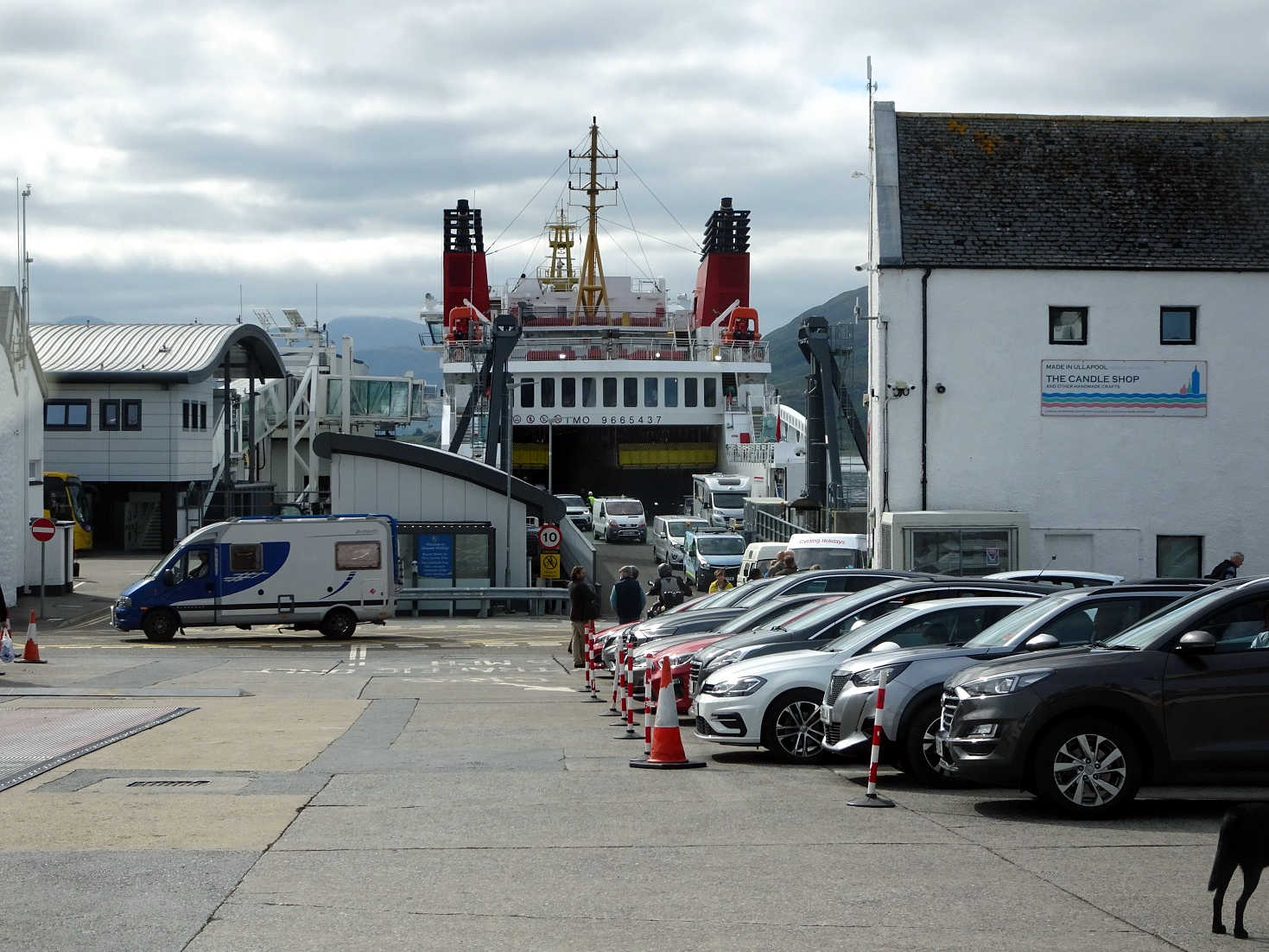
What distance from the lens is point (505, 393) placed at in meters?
46.9

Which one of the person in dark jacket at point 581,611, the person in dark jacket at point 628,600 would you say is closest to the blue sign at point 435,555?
the person in dark jacket at point 581,611

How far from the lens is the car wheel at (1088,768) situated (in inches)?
379

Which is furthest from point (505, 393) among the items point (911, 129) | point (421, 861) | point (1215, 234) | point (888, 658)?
point (421, 861)

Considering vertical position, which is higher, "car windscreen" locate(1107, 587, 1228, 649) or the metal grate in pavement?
"car windscreen" locate(1107, 587, 1228, 649)

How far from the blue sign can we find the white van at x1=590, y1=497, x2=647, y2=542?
64.3ft

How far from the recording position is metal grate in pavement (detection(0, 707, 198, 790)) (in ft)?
39.5

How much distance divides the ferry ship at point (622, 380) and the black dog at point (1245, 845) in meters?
48.6

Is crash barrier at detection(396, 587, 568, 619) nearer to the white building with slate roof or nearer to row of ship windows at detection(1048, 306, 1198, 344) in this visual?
the white building with slate roof

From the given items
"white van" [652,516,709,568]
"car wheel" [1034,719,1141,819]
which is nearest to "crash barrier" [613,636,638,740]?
"car wheel" [1034,719,1141,819]

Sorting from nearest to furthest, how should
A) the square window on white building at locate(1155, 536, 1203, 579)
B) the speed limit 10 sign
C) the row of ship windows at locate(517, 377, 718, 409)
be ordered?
the square window on white building at locate(1155, 536, 1203, 579) → the speed limit 10 sign → the row of ship windows at locate(517, 377, 718, 409)

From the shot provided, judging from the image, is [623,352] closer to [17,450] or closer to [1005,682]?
[17,450]

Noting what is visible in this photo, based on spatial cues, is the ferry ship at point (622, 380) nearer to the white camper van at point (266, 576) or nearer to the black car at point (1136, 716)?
the white camper van at point (266, 576)

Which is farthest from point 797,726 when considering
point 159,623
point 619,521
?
point 619,521

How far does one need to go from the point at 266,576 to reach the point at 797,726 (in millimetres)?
18284
